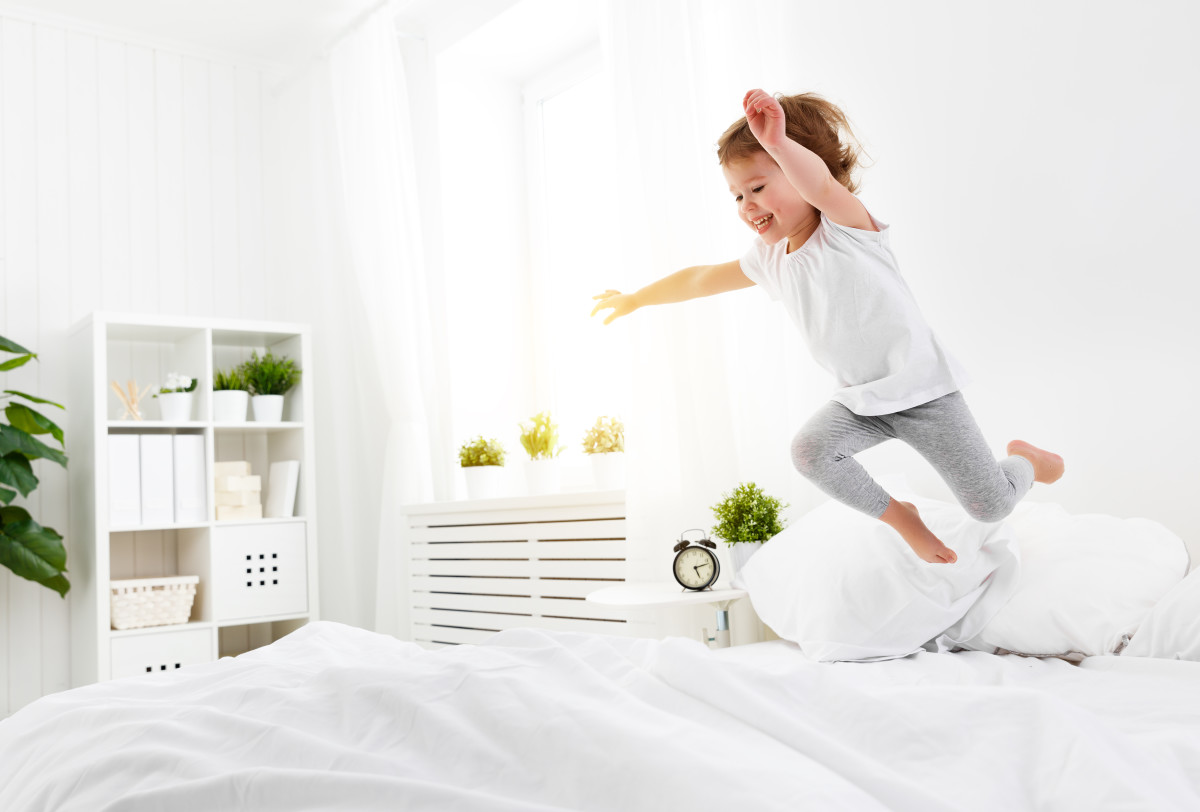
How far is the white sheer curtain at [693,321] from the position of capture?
2410 millimetres

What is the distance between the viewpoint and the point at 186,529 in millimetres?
3525

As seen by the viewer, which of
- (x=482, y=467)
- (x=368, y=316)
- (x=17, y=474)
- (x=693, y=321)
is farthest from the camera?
(x=368, y=316)

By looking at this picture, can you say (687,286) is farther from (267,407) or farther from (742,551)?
(267,407)

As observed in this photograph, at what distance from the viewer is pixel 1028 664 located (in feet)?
5.18

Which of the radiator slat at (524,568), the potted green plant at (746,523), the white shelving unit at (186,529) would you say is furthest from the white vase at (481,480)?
the potted green plant at (746,523)

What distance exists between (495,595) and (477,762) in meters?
2.07

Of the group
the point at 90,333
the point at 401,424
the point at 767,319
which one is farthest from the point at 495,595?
the point at 90,333

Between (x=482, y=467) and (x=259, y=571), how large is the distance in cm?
91

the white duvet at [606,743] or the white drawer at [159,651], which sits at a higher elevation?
the white duvet at [606,743]

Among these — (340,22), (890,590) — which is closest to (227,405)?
(340,22)

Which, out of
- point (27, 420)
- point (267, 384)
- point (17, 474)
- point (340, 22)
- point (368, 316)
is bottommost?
point (17, 474)

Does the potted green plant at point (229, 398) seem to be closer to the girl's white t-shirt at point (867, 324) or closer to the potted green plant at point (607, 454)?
the potted green plant at point (607, 454)

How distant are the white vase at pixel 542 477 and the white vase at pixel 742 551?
105 cm

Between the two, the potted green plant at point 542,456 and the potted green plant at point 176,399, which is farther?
the potted green plant at point 176,399
